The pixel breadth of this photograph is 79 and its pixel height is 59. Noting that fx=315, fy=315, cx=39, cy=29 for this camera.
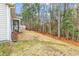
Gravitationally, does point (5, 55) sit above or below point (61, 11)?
below

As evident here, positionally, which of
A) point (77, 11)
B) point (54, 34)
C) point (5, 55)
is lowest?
point (5, 55)

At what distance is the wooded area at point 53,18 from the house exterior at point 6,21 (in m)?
0.13

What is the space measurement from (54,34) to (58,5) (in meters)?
0.30

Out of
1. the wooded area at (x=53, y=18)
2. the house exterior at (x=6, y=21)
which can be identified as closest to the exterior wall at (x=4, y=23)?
the house exterior at (x=6, y=21)

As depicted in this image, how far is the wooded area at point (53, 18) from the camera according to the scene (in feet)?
10.7

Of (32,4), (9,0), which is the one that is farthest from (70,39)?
(9,0)

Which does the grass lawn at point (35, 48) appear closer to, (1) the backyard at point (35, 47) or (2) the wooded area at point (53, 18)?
(1) the backyard at point (35, 47)

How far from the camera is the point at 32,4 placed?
129 inches

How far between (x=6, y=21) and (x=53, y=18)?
488 mm

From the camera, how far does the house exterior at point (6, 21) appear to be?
10.7 feet

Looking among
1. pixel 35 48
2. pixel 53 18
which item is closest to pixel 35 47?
pixel 35 48

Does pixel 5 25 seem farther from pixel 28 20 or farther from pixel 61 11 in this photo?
pixel 61 11

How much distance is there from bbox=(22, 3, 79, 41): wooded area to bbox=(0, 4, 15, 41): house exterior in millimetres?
135

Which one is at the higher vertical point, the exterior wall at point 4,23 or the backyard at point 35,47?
the exterior wall at point 4,23
